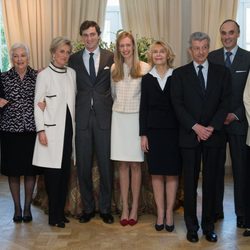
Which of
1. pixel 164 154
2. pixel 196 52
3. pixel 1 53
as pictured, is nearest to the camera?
pixel 196 52

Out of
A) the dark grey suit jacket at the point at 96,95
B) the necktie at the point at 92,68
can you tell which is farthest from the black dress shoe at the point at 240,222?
the necktie at the point at 92,68

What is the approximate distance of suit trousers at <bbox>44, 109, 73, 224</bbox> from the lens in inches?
140

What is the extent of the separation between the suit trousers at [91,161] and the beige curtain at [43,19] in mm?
2167

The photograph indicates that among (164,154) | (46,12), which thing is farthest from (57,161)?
(46,12)

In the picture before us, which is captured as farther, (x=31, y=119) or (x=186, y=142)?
(x=31, y=119)

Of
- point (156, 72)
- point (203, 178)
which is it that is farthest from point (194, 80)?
point (203, 178)

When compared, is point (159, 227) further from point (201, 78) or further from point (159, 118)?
point (201, 78)

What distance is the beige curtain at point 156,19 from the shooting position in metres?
5.42

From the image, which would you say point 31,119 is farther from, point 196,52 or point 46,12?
point 46,12

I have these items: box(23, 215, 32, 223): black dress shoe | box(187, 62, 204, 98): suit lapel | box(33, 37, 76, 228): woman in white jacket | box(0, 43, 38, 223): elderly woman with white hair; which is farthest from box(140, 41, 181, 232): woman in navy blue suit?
box(23, 215, 32, 223): black dress shoe

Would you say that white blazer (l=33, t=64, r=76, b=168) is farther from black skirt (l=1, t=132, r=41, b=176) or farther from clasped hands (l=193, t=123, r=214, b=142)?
clasped hands (l=193, t=123, r=214, b=142)

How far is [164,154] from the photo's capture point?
3.39 m

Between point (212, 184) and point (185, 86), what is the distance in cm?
79

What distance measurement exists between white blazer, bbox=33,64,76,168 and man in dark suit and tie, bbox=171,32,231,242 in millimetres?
916
